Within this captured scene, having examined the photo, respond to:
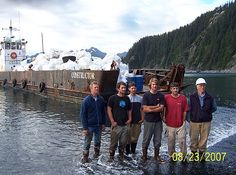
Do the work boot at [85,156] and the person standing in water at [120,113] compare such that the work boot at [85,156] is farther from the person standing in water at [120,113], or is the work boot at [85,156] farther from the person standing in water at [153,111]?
the person standing in water at [153,111]

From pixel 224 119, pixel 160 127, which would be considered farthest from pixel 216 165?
pixel 224 119

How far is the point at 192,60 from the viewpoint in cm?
18125

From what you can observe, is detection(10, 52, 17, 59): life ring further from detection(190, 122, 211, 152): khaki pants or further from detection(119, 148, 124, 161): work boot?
detection(190, 122, 211, 152): khaki pants

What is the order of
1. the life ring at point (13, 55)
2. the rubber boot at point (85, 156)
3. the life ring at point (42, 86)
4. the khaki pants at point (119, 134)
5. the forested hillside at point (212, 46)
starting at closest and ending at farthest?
the khaki pants at point (119, 134) < the rubber boot at point (85, 156) < the life ring at point (42, 86) < the life ring at point (13, 55) < the forested hillside at point (212, 46)

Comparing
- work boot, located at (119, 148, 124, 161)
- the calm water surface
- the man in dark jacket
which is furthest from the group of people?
Result: the calm water surface

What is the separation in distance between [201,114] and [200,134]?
1.74ft

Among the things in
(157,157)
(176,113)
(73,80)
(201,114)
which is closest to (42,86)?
(73,80)

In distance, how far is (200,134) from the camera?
8039mm

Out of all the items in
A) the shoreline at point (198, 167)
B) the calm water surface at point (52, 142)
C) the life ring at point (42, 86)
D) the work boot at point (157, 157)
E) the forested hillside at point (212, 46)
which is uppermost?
the forested hillside at point (212, 46)

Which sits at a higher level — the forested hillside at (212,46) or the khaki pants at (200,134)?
the forested hillside at (212,46)

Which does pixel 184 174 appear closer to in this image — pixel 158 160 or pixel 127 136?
pixel 158 160

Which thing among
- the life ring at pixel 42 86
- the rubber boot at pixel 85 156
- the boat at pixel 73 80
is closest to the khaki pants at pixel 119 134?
the rubber boot at pixel 85 156

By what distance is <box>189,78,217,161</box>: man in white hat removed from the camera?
25.9 feet

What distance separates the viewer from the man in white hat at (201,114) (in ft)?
25.9
